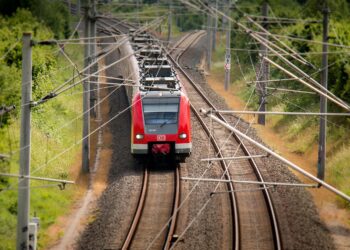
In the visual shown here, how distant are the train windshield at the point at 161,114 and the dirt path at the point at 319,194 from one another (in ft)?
17.1

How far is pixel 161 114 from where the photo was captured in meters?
24.3

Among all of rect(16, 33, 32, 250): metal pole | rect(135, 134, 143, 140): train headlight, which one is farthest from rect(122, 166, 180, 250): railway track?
rect(16, 33, 32, 250): metal pole

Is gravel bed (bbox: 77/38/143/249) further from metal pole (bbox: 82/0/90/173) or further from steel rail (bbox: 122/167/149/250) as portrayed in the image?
metal pole (bbox: 82/0/90/173)

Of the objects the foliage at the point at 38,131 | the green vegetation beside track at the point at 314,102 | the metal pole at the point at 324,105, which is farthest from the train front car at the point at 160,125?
the metal pole at the point at 324,105

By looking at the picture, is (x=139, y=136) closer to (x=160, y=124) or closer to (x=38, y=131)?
(x=160, y=124)

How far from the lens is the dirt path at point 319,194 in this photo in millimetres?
20273

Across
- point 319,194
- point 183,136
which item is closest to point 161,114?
point 183,136

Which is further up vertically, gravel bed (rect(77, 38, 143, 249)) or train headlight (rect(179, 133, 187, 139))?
train headlight (rect(179, 133, 187, 139))

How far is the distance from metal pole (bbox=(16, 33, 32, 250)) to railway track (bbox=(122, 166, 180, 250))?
369cm

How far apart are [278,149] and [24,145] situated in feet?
54.4

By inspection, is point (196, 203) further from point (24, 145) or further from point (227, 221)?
point (24, 145)

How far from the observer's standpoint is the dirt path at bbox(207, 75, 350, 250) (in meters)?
20.3

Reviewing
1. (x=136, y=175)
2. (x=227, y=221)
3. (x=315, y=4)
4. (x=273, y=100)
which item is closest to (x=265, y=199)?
(x=227, y=221)

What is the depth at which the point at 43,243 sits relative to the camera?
62.8 ft
